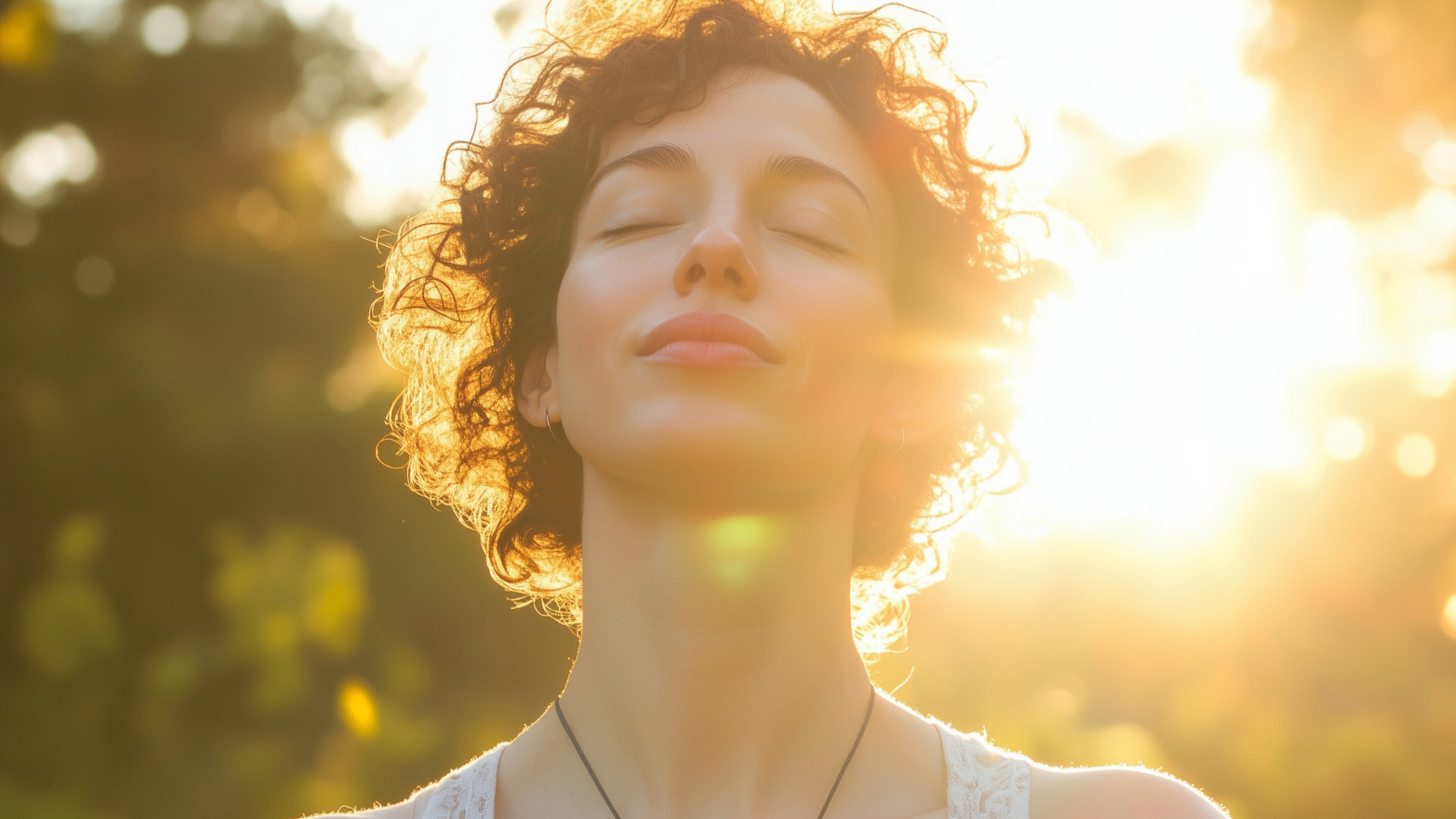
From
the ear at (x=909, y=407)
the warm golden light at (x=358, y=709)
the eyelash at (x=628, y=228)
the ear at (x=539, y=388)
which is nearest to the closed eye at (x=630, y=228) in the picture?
the eyelash at (x=628, y=228)

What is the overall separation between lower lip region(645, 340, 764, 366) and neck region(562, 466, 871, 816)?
Answer: 0.31 metres

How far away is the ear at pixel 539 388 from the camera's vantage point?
116 inches

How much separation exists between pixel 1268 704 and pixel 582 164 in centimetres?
721

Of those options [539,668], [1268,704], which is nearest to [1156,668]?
[1268,704]

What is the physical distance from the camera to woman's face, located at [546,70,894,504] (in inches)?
91.5

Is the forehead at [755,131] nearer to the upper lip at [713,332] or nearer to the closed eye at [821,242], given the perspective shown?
the closed eye at [821,242]

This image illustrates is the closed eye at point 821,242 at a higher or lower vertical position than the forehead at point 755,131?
lower

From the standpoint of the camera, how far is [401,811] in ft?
8.39

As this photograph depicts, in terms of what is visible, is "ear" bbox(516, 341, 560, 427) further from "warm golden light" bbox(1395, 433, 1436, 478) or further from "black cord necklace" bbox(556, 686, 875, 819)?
"warm golden light" bbox(1395, 433, 1436, 478)

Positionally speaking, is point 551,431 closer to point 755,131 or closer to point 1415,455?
point 755,131

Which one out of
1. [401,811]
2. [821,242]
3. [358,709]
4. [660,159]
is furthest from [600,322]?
[358,709]

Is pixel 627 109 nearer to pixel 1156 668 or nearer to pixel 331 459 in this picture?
pixel 1156 668

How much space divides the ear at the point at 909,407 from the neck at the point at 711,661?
1.22 feet

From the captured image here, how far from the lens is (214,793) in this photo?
995cm
